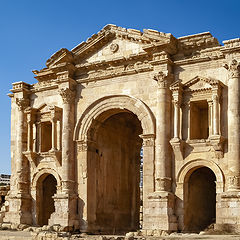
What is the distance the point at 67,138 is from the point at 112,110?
2475 millimetres

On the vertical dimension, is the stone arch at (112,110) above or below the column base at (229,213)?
above

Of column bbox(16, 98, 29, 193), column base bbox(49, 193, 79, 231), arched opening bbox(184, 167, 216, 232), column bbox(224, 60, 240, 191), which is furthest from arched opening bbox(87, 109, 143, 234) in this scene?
column bbox(224, 60, 240, 191)

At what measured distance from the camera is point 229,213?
1827 centimetres

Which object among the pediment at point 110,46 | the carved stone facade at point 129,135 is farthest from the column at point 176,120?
the pediment at point 110,46

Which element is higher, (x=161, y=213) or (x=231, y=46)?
(x=231, y=46)

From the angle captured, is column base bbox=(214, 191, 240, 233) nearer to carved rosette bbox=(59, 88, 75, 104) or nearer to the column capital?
the column capital

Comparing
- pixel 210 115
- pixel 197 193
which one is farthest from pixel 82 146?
pixel 210 115

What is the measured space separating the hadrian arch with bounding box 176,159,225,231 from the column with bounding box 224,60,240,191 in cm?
66

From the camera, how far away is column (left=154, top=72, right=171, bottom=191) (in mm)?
20141

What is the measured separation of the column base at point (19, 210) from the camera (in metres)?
24.0

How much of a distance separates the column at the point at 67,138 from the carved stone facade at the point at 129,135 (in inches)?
1.9

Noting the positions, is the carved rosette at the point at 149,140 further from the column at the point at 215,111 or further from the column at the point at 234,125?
the column at the point at 234,125

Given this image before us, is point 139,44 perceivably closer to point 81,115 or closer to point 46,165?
point 81,115

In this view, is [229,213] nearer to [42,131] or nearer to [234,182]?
[234,182]
